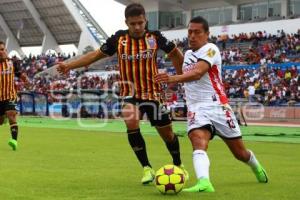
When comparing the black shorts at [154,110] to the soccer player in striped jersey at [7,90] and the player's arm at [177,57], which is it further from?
the soccer player in striped jersey at [7,90]

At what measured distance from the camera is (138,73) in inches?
320

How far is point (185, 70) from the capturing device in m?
7.54

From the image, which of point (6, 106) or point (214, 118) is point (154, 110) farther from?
point (6, 106)

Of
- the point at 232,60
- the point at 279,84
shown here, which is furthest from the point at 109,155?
the point at 232,60

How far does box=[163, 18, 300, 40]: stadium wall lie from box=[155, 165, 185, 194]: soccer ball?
43277 millimetres

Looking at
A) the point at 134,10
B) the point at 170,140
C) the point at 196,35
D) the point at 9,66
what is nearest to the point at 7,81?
the point at 9,66

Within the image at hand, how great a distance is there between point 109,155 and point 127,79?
14.3ft

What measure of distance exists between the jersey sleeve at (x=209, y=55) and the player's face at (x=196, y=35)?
0.10 m

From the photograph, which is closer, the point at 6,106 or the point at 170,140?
the point at 170,140

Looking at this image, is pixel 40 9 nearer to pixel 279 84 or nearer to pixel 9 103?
pixel 279 84

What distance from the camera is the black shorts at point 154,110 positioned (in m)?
8.20

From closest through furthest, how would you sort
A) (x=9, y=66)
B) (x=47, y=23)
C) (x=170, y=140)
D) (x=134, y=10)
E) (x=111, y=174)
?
(x=134, y=10), (x=170, y=140), (x=111, y=174), (x=9, y=66), (x=47, y=23)

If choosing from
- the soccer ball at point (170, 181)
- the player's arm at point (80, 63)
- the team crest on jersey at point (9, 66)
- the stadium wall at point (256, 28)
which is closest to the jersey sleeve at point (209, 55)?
the soccer ball at point (170, 181)

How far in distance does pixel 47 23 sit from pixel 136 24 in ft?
238
